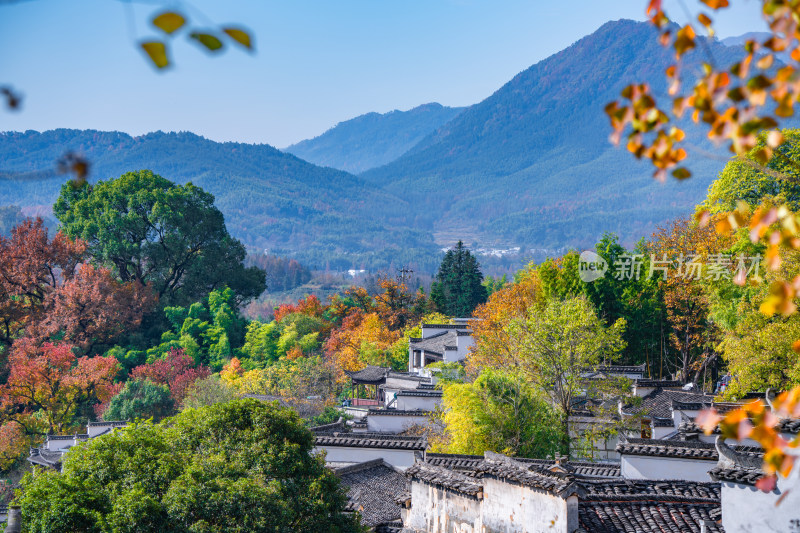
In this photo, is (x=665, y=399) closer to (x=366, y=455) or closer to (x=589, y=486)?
(x=366, y=455)

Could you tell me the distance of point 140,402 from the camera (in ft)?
121

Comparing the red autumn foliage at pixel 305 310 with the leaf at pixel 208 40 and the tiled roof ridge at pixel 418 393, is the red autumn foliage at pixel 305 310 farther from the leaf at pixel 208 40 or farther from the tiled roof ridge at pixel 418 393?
the leaf at pixel 208 40

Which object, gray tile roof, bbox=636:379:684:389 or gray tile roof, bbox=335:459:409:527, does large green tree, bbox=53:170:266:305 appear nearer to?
gray tile roof, bbox=636:379:684:389

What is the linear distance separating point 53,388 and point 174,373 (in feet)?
18.6

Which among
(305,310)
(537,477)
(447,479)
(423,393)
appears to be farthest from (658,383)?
(305,310)

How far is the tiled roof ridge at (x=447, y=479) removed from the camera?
11867mm

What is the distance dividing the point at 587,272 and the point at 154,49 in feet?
111

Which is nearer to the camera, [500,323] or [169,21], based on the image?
[169,21]

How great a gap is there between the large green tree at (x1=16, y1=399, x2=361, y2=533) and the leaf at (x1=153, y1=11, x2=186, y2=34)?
9.75 m

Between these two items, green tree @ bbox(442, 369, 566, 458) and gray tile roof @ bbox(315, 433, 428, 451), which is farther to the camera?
green tree @ bbox(442, 369, 566, 458)

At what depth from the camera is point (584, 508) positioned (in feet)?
34.9

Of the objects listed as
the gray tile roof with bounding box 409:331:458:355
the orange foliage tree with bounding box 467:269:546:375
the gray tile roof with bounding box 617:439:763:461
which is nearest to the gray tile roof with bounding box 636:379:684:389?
the orange foliage tree with bounding box 467:269:546:375

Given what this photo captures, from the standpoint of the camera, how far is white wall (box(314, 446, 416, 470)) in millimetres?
19891

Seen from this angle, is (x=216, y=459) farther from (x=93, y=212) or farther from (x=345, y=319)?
(x=93, y=212)
